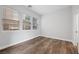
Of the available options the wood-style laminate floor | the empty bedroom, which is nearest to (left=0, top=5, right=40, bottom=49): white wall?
the empty bedroom

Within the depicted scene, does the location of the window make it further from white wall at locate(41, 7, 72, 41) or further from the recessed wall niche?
white wall at locate(41, 7, 72, 41)

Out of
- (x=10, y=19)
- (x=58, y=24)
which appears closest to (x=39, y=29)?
(x=58, y=24)

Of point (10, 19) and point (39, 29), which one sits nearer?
point (10, 19)

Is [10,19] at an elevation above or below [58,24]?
above

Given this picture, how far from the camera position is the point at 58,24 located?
2.39 metres

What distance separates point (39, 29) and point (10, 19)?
2.34 ft

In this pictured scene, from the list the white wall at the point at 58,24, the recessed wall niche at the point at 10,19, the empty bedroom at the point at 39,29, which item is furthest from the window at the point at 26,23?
the white wall at the point at 58,24

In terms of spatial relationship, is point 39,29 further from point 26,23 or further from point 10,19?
point 10,19

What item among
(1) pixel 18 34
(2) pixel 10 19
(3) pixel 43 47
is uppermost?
(2) pixel 10 19

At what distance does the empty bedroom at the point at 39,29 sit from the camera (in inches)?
86.8

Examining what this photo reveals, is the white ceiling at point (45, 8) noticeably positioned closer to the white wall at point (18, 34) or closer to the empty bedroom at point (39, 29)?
the empty bedroom at point (39, 29)

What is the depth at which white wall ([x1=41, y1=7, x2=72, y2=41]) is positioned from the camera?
2293 millimetres
